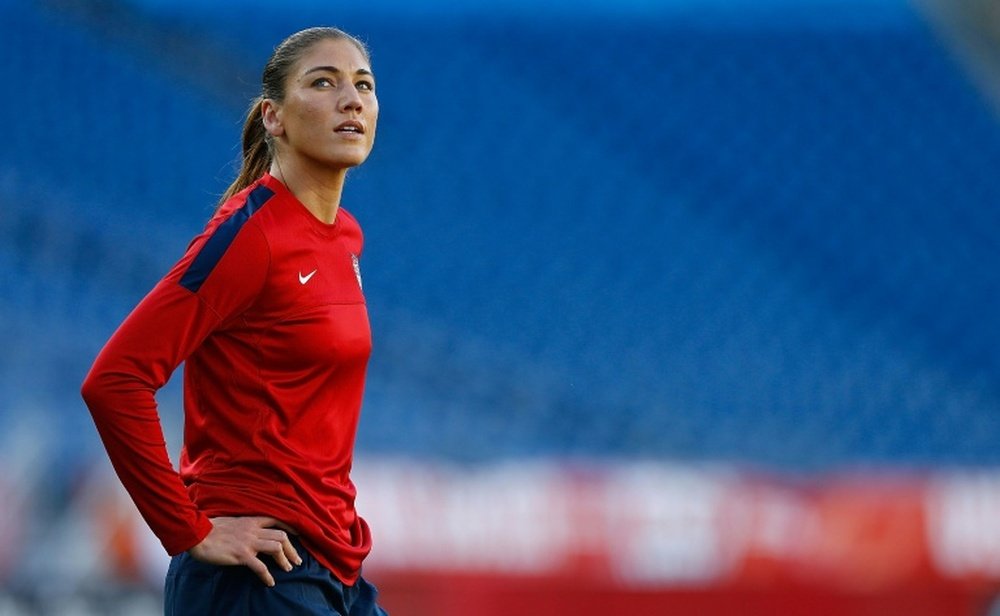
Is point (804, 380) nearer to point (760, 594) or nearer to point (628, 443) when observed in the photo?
point (628, 443)

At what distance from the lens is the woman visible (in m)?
2.06

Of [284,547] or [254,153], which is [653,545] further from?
[284,547]

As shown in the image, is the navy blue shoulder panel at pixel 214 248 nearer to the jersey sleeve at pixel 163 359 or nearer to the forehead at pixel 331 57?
the jersey sleeve at pixel 163 359

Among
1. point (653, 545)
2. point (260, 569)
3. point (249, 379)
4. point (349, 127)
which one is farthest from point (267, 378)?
point (653, 545)

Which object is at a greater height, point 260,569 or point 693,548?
point 693,548

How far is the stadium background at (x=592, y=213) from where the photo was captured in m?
6.35

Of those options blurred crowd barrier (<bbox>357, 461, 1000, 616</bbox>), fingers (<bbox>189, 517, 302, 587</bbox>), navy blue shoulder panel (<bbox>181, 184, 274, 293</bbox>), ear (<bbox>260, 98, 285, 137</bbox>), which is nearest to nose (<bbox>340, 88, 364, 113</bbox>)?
ear (<bbox>260, 98, 285, 137</bbox>)

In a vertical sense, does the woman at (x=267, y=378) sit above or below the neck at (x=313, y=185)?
below

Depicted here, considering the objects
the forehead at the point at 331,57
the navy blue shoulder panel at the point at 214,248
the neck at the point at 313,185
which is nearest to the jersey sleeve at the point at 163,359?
the navy blue shoulder panel at the point at 214,248

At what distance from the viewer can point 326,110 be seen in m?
2.27

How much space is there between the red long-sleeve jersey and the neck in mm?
24

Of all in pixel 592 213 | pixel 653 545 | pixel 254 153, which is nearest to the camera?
pixel 254 153

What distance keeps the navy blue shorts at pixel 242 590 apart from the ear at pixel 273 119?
0.61m

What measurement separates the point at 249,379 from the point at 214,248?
0.62 ft
